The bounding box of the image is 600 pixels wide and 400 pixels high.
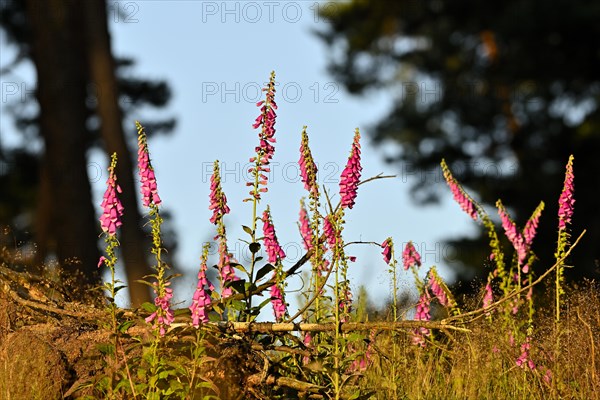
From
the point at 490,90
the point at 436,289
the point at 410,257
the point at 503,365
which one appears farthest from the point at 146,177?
the point at 490,90

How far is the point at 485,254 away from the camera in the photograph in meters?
17.3

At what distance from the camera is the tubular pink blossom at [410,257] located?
6.49 m

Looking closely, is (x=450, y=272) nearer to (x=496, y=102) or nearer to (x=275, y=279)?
(x=496, y=102)

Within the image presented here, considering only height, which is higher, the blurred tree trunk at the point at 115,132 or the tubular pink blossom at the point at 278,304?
the blurred tree trunk at the point at 115,132

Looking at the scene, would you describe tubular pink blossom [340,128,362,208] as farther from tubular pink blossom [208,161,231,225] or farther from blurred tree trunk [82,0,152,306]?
blurred tree trunk [82,0,152,306]

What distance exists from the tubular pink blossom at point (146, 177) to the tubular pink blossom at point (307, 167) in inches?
31.8

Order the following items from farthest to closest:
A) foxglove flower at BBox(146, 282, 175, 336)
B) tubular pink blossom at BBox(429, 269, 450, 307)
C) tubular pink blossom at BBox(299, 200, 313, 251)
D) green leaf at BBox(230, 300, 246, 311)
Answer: tubular pink blossom at BBox(429, 269, 450, 307) → tubular pink blossom at BBox(299, 200, 313, 251) → green leaf at BBox(230, 300, 246, 311) → foxglove flower at BBox(146, 282, 175, 336)

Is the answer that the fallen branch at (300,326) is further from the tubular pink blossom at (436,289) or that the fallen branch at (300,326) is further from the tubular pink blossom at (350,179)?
the tubular pink blossom at (436,289)

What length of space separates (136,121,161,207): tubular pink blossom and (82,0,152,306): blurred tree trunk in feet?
22.6

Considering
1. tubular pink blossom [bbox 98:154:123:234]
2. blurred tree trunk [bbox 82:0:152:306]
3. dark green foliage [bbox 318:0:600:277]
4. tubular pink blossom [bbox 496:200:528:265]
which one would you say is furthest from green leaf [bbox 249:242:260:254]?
dark green foliage [bbox 318:0:600:277]

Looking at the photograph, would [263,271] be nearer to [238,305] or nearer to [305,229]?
[238,305]

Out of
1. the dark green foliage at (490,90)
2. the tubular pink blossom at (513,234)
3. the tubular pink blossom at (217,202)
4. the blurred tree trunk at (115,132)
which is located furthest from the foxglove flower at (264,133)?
the dark green foliage at (490,90)

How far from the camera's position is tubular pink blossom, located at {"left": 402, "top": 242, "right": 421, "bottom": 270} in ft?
21.3

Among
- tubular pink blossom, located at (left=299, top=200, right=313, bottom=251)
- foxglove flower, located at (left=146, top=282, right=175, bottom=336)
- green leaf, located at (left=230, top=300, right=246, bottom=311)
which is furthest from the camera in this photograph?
tubular pink blossom, located at (left=299, top=200, right=313, bottom=251)
